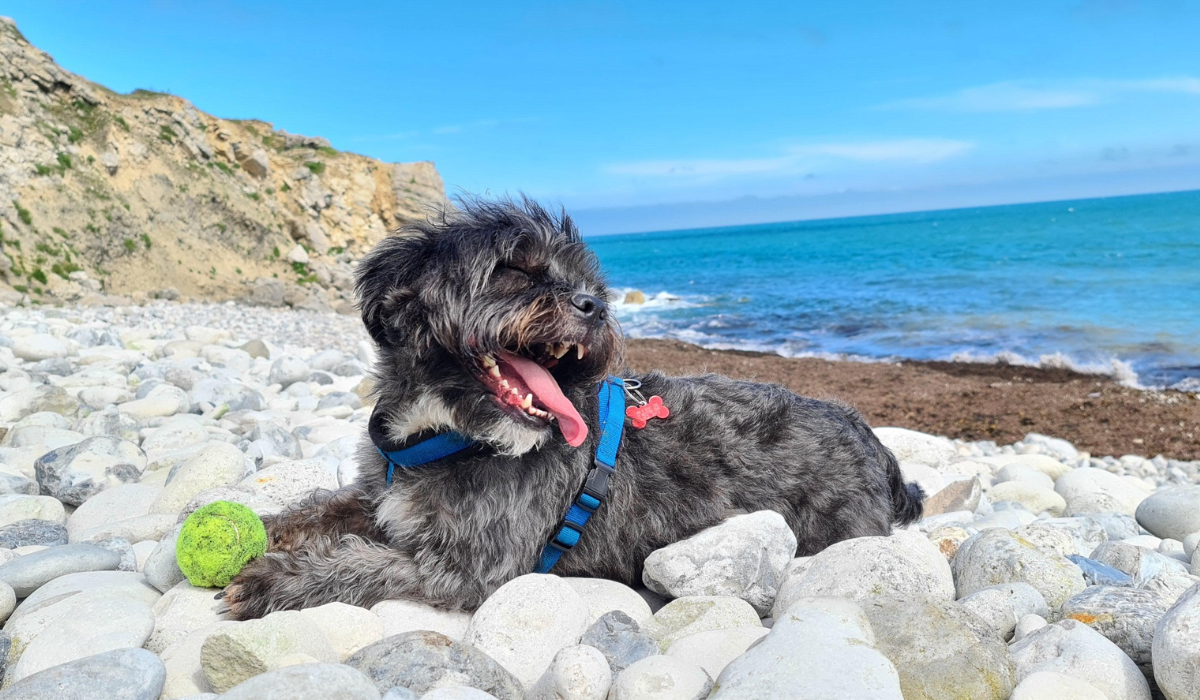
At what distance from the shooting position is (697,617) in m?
3.65

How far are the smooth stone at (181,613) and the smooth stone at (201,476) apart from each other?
3.82 ft

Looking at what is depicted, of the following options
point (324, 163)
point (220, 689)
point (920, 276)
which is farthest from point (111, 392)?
point (920, 276)

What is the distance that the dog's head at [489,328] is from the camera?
3.54 m

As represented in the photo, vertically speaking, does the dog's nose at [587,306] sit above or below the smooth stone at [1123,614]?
above

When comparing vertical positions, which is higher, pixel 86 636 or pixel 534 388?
pixel 534 388

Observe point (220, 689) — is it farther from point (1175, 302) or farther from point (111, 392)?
point (1175, 302)

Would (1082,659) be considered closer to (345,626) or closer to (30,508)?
(345,626)

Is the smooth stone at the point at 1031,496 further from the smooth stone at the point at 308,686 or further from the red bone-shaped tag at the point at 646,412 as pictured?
the smooth stone at the point at 308,686

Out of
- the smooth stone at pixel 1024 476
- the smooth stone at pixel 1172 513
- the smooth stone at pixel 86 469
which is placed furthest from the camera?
the smooth stone at pixel 1024 476

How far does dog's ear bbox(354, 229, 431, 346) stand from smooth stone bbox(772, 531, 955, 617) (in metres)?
2.20

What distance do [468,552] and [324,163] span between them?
114 ft

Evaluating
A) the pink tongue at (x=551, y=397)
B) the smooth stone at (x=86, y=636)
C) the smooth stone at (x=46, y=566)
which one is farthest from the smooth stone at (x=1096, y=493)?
the smooth stone at (x=46, y=566)

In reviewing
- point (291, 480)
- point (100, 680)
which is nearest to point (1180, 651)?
point (100, 680)

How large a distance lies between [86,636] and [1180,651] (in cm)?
409
